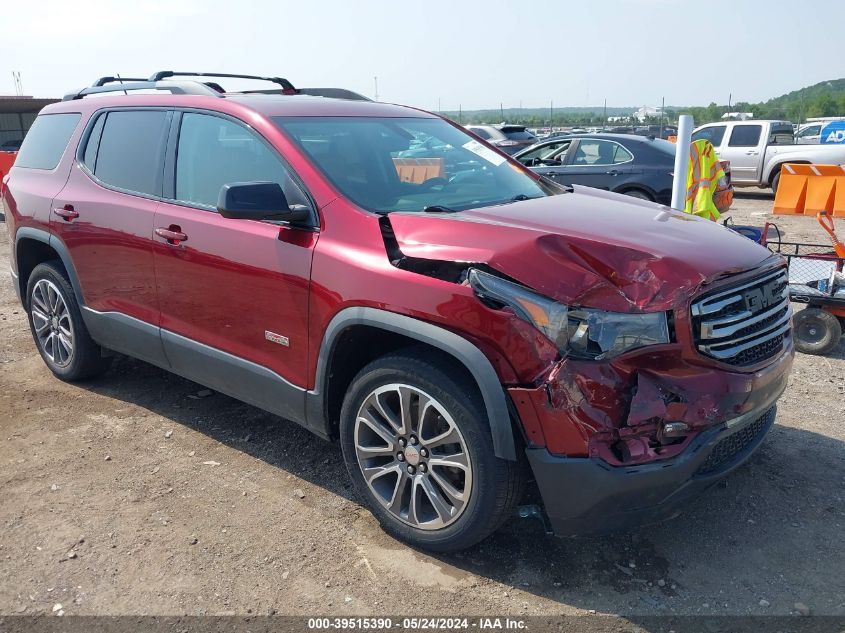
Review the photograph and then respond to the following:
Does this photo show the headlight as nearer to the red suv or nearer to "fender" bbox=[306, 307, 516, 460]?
the red suv

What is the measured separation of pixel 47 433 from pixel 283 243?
2175 millimetres

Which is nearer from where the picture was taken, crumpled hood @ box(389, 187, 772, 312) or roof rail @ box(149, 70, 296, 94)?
crumpled hood @ box(389, 187, 772, 312)

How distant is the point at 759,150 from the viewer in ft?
51.6

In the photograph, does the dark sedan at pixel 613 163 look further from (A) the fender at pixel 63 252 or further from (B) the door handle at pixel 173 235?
(B) the door handle at pixel 173 235

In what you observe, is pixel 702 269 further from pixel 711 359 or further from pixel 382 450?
pixel 382 450

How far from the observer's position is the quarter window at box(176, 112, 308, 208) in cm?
350

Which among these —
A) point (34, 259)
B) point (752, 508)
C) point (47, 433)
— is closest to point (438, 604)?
point (752, 508)

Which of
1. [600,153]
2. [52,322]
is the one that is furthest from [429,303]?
[600,153]

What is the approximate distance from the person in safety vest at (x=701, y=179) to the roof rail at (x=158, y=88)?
4958mm

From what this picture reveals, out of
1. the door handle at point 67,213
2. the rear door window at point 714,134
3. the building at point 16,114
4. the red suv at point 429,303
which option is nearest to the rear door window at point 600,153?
the red suv at point 429,303

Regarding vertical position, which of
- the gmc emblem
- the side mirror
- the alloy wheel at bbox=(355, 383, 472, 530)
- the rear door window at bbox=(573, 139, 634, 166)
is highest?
the side mirror

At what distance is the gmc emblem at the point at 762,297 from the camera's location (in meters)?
2.94

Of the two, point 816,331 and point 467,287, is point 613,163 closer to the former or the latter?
point 816,331

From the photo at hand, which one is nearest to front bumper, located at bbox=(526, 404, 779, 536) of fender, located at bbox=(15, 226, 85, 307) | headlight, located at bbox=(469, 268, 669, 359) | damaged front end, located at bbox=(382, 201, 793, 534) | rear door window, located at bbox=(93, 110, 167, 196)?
damaged front end, located at bbox=(382, 201, 793, 534)
